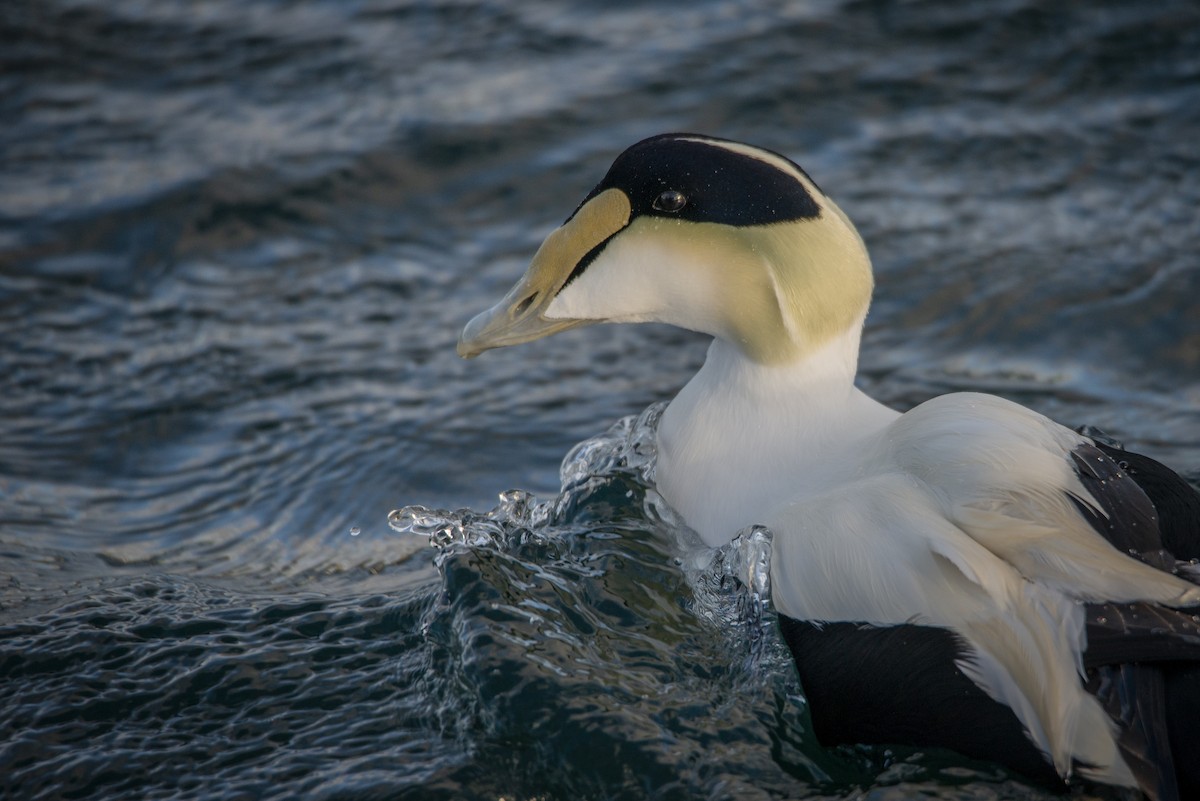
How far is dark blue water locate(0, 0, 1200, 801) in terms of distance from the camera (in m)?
2.92

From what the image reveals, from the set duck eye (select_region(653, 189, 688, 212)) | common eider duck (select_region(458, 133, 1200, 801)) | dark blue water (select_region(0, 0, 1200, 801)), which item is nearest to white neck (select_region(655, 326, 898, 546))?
common eider duck (select_region(458, 133, 1200, 801))

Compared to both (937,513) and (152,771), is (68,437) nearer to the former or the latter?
(152,771)

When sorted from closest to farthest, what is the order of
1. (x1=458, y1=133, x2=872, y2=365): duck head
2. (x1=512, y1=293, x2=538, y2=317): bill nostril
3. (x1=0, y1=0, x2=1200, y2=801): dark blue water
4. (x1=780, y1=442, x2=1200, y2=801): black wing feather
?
(x1=780, y1=442, x2=1200, y2=801): black wing feather < (x1=0, y1=0, x2=1200, y2=801): dark blue water < (x1=458, y1=133, x2=872, y2=365): duck head < (x1=512, y1=293, x2=538, y2=317): bill nostril

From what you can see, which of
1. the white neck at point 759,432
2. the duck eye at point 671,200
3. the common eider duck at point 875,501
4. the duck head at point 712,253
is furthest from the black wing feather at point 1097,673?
the duck eye at point 671,200

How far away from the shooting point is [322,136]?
21.5 feet

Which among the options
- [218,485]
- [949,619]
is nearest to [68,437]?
[218,485]

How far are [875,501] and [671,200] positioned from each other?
0.84 metres

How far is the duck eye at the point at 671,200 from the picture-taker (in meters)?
3.08

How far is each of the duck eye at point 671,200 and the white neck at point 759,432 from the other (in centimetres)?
42

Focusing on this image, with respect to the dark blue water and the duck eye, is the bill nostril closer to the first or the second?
the duck eye

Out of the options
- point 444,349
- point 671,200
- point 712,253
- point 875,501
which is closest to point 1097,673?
point 875,501

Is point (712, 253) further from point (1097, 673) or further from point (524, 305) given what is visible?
point (1097, 673)

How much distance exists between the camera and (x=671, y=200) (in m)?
3.08

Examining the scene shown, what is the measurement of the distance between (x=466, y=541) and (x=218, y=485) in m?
1.29
